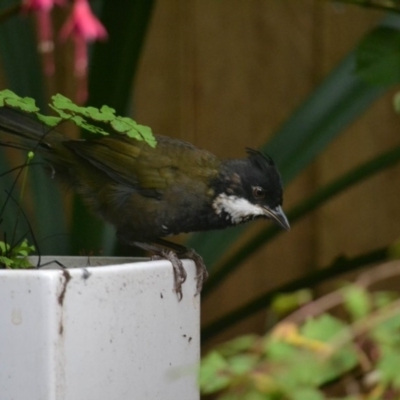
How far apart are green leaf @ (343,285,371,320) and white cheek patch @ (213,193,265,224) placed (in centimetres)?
190

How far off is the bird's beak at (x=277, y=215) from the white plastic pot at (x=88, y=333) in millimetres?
1109

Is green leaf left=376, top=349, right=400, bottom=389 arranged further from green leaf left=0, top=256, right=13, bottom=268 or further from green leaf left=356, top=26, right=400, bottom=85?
green leaf left=356, top=26, right=400, bottom=85

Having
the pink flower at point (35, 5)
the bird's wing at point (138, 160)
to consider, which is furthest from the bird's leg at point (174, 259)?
the pink flower at point (35, 5)

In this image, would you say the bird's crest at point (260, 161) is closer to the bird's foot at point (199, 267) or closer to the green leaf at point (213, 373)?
the bird's foot at point (199, 267)

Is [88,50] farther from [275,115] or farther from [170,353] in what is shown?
[170,353]

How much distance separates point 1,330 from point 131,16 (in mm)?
1594

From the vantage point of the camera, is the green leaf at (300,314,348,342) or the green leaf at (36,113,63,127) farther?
the green leaf at (36,113,63,127)

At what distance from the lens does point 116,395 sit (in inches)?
53.1

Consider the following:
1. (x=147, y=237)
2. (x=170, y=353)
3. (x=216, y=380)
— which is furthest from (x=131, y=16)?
(x=216, y=380)

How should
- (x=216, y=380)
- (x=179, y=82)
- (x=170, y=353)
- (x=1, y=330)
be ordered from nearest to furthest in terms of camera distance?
(x=216, y=380) < (x=1, y=330) < (x=170, y=353) < (x=179, y=82)

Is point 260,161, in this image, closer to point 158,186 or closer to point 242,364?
point 158,186

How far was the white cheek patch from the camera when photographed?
8.39ft

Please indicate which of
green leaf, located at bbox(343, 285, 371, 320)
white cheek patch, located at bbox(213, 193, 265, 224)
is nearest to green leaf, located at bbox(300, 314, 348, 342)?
green leaf, located at bbox(343, 285, 371, 320)

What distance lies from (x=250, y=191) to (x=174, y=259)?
744 mm
